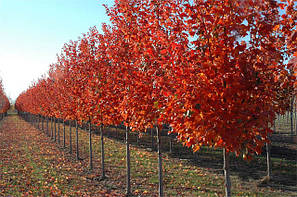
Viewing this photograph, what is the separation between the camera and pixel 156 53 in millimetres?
6871

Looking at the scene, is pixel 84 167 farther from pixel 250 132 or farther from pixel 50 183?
pixel 250 132

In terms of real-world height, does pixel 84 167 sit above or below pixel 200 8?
below

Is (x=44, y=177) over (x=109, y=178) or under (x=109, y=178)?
over

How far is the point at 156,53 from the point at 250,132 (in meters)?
3.24

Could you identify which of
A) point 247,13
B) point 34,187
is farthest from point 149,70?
point 34,187

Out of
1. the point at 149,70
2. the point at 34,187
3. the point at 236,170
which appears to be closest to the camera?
the point at 149,70

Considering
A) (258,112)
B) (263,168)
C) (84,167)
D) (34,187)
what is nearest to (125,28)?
(258,112)

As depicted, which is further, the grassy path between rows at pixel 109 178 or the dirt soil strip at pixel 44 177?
the grassy path between rows at pixel 109 178

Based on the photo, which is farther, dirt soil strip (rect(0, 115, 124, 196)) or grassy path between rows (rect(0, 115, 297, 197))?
grassy path between rows (rect(0, 115, 297, 197))

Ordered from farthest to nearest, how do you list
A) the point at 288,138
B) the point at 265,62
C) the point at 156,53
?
1. the point at 288,138
2. the point at 156,53
3. the point at 265,62

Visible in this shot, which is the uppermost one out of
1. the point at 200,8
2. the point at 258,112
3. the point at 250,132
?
the point at 200,8

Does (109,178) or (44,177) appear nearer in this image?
(44,177)

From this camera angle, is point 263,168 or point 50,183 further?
point 263,168

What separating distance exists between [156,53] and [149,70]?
0.66m
